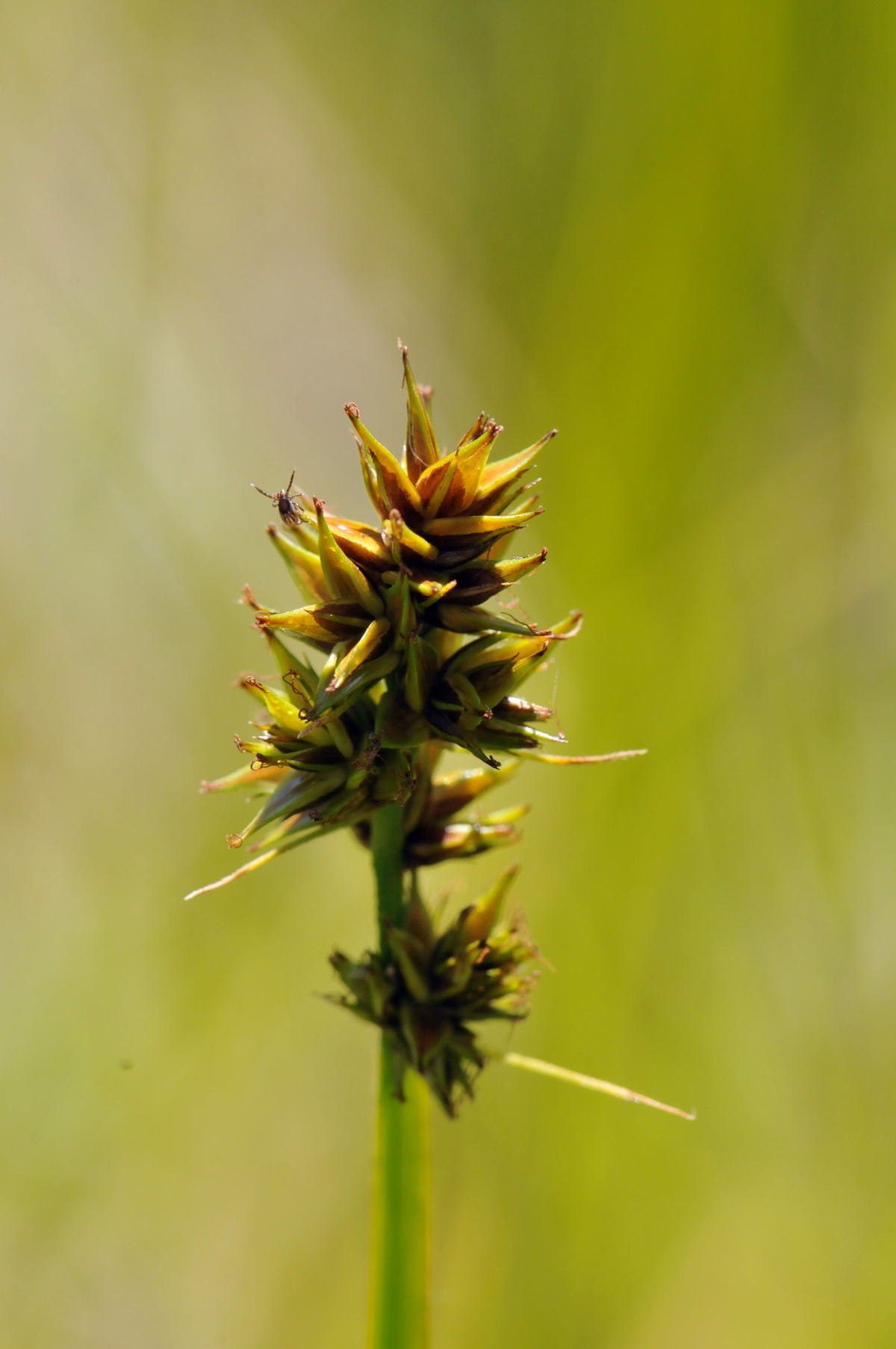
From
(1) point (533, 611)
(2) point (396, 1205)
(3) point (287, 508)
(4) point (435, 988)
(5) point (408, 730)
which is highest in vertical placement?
(1) point (533, 611)

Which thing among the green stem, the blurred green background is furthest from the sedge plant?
the blurred green background

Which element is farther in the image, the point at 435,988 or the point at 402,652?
the point at 435,988

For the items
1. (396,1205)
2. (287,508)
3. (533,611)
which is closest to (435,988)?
(396,1205)

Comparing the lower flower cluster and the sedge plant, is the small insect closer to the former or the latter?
the sedge plant

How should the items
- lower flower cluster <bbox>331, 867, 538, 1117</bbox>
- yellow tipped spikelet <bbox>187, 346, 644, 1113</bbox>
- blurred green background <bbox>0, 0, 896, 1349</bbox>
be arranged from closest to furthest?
1. yellow tipped spikelet <bbox>187, 346, 644, 1113</bbox>
2. lower flower cluster <bbox>331, 867, 538, 1117</bbox>
3. blurred green background <bbox>0, 0, 896, 1349</bbox>

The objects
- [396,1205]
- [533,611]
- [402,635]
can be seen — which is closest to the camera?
[402,635]

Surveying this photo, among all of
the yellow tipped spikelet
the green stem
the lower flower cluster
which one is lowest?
the green stem

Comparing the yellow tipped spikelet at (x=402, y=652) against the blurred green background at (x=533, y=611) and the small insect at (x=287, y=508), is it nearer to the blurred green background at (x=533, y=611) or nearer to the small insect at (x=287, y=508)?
the small insect at (x=287, y=508)

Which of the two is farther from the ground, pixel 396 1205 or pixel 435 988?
pixel 435 988

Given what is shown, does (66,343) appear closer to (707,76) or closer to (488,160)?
(488,160)

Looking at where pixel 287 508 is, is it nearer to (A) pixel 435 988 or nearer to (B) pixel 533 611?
(A) pixel 435 988
